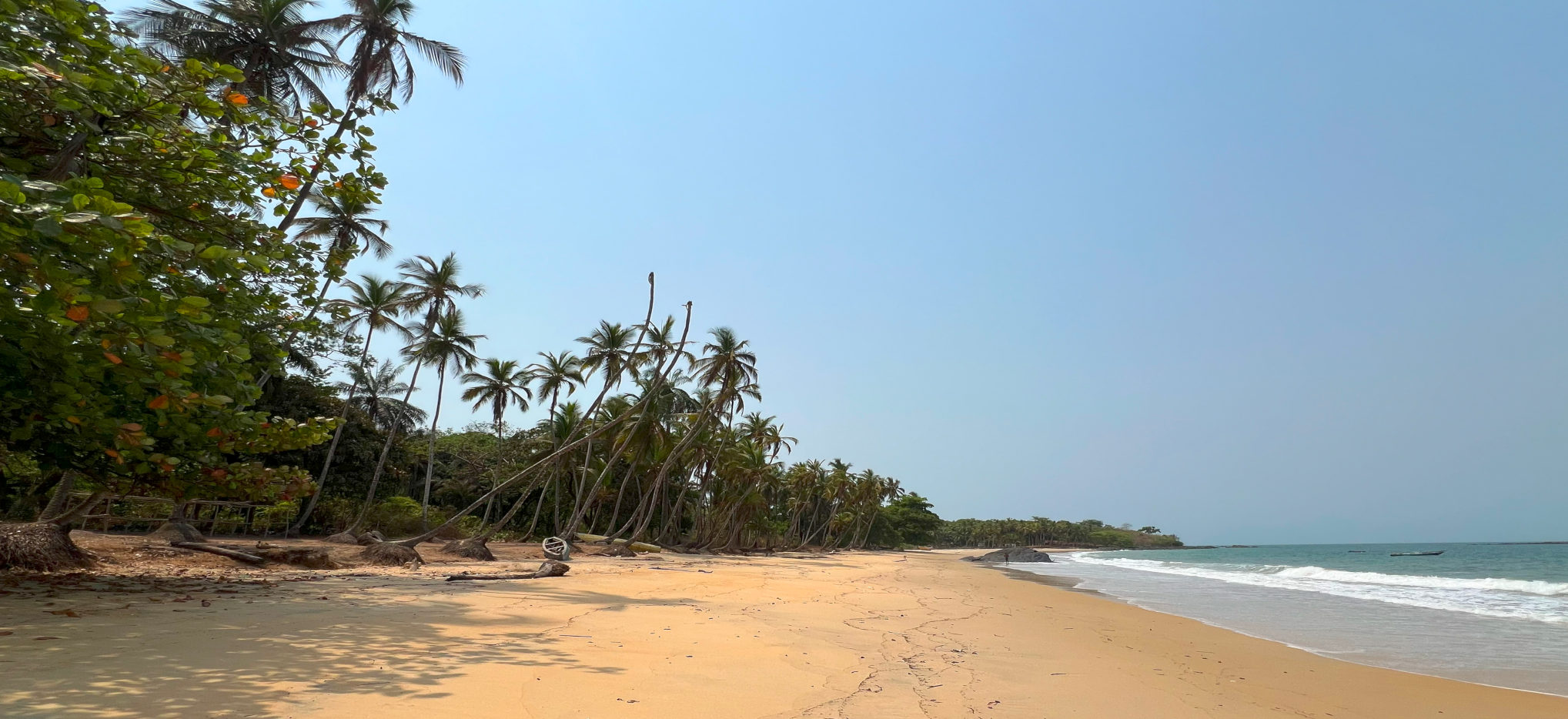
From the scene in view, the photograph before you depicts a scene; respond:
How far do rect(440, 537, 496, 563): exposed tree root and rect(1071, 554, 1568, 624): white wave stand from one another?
22.8 metres

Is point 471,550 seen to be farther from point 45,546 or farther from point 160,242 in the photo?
point 160,242

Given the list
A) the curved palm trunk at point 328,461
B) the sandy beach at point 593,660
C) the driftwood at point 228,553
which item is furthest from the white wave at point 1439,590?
the curved palm trunk at point 328,461

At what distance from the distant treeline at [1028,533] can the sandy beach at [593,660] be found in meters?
105

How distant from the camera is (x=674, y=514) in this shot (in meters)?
40.0

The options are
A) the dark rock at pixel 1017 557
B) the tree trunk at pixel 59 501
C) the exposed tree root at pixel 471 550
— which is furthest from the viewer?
the dark rock at pixel 1017 557

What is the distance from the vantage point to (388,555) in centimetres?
1506

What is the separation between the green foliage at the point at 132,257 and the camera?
11.9 ft

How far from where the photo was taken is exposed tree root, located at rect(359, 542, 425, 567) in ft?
48.8

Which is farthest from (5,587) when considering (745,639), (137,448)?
(745,639)

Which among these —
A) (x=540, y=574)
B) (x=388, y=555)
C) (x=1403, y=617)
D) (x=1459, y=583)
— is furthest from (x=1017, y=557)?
(x=388, y=555)

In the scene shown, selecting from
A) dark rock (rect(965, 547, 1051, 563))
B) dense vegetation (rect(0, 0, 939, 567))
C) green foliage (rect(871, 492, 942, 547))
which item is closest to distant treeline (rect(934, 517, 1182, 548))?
green foliage (rect(871, 492, 942, 547))

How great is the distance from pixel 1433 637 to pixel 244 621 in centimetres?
1586

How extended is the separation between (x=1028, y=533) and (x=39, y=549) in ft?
407

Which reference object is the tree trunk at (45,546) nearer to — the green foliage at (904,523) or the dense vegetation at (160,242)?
the dense vegetation at (160,242)
